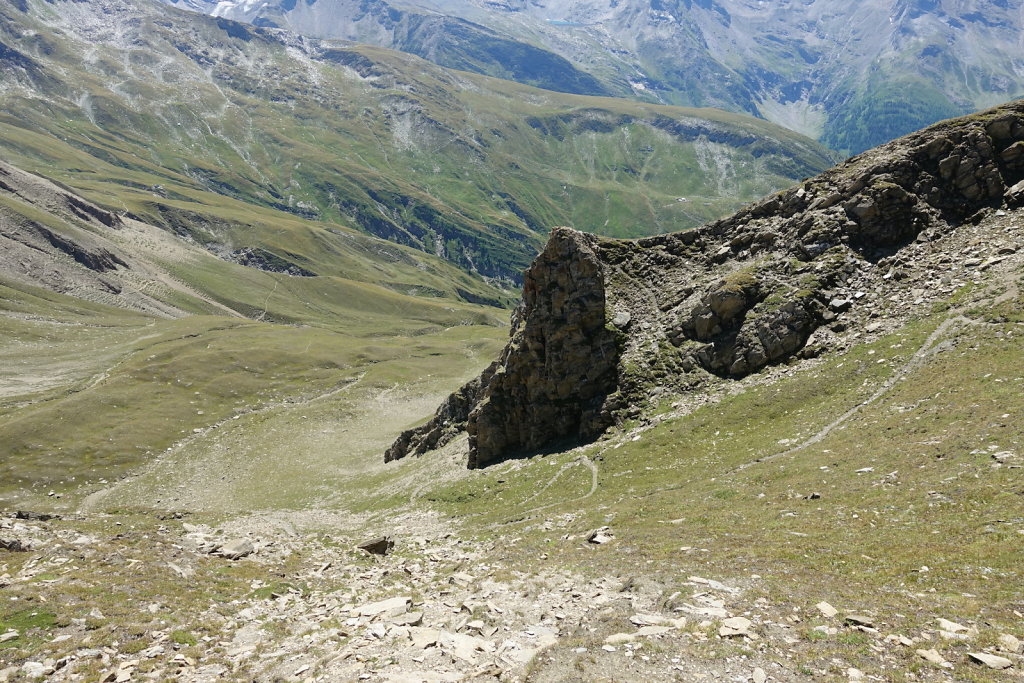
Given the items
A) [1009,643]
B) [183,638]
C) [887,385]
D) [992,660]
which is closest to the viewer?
[992,660]

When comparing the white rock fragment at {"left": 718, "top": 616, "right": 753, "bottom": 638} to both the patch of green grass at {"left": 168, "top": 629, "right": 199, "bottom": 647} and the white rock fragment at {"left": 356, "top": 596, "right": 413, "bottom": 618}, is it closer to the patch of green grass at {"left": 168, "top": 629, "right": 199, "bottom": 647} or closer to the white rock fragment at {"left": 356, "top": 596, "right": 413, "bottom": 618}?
the white rock fragment at {"left": 356, "top": 596, "right": 413, "bottom": 618}

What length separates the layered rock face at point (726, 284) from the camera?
135 feet

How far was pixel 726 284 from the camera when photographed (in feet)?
145

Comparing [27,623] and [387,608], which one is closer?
[27,623]

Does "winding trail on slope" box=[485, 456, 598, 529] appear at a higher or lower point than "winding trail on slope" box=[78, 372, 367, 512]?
higher

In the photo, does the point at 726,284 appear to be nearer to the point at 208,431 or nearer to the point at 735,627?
the point at 735,627

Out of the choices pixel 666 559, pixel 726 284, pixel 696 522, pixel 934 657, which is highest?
pixel 726 284

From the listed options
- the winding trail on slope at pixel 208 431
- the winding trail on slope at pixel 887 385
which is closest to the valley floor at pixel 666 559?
the winding trail on slope at pixel 887 385

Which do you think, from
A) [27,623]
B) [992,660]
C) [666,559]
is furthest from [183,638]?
[992,660]

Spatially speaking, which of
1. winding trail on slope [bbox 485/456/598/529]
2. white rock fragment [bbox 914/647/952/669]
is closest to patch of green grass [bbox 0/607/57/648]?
winding trail on slope [bbox 485/456/598/529]

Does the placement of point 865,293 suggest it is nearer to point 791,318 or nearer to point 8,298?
point 791,318

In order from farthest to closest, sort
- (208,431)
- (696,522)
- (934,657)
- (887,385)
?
1. (208,431)
2. (887,385)
3. (696,522)
4. (934,657)

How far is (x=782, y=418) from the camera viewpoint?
115 ft

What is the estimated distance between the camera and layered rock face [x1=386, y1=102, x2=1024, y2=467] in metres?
41.2
